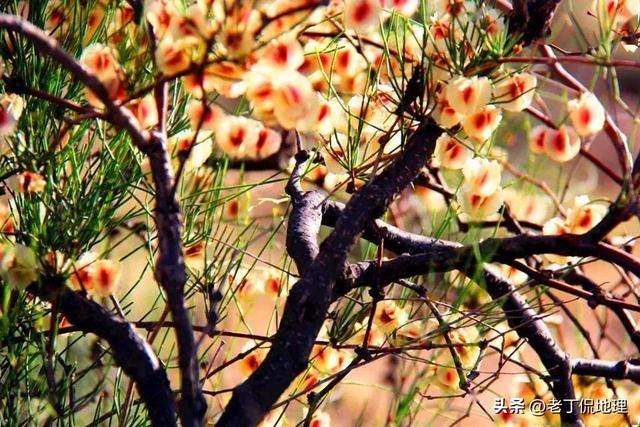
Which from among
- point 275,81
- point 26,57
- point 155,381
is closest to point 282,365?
point 155,381

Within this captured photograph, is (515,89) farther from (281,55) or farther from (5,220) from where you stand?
(5,220)

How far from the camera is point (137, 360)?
532 millimetres

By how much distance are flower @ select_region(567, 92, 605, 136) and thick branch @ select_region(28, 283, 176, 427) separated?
1.04ft

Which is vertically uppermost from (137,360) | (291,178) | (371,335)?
(291,178)

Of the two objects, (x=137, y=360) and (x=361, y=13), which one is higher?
(x=361, y=13)

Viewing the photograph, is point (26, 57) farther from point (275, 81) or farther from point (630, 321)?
point (630, 321)

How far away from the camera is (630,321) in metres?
0.79

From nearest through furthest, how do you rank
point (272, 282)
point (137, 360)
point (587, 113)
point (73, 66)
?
point (73, 66) < point (137, 360) < point (587, 113) < point (272, 282)

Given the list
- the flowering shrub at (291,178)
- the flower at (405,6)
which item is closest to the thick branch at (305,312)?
the flowering shrub at (291,178)

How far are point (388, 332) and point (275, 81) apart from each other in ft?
0.96

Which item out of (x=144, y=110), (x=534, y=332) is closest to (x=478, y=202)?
(x=534, y=332)

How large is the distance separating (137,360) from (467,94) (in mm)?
242

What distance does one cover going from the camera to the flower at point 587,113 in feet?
2.08

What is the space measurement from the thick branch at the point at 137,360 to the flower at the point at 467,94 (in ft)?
0.74
